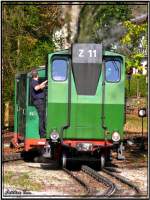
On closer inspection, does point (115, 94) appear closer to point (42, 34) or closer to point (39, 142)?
point (39, 142)

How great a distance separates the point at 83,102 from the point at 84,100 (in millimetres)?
55

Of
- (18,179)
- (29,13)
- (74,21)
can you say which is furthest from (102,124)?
(29,13)

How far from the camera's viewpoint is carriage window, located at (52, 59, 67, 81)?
1452cm

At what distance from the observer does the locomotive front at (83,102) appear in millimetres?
14359

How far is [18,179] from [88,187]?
68.7 inches

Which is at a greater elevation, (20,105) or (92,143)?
(20,105)

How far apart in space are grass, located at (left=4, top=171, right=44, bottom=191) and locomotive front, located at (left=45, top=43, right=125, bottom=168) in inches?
56.0

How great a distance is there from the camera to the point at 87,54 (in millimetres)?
14203

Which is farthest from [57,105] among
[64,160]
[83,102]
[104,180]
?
[104,180]

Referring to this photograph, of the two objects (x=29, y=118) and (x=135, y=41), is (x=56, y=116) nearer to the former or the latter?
(x=29, y=118)

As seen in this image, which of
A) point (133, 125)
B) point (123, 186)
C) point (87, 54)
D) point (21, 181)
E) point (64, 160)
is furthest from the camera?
point (133, 125)

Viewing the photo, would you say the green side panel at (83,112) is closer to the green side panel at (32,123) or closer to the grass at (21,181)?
the green side panel at (32,123)

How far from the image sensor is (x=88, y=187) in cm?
1171

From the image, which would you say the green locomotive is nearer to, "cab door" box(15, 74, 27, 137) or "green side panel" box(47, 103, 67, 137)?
"green side panel" box(47, 103, 67, 137)
